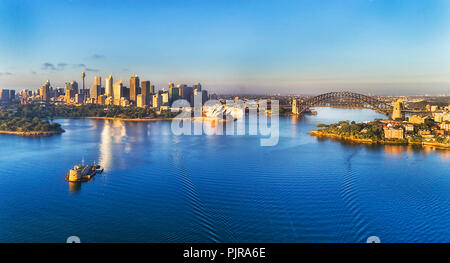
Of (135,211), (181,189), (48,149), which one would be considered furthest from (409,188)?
(48,149)

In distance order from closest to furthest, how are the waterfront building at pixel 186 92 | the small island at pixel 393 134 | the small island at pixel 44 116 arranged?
the small island at pixel 393 134 → the small island at pixel 44 116 → the waterfront building at pixel 186 92

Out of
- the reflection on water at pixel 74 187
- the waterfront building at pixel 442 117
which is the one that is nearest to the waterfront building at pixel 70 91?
the reflection on water at pixel 74 187

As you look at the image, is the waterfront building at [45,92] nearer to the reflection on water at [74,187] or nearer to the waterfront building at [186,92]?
the waterfront building at [186,92]

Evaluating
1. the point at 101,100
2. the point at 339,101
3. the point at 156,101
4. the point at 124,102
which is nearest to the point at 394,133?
the point at 339,101

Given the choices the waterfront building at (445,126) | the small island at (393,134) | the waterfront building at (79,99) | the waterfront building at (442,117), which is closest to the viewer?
the small island at (393,134)

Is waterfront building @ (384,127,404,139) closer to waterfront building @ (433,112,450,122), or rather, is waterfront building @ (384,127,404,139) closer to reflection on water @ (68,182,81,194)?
waterfront building @ (433,112,450,122)

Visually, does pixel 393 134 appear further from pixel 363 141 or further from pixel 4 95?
pixel 4 95
